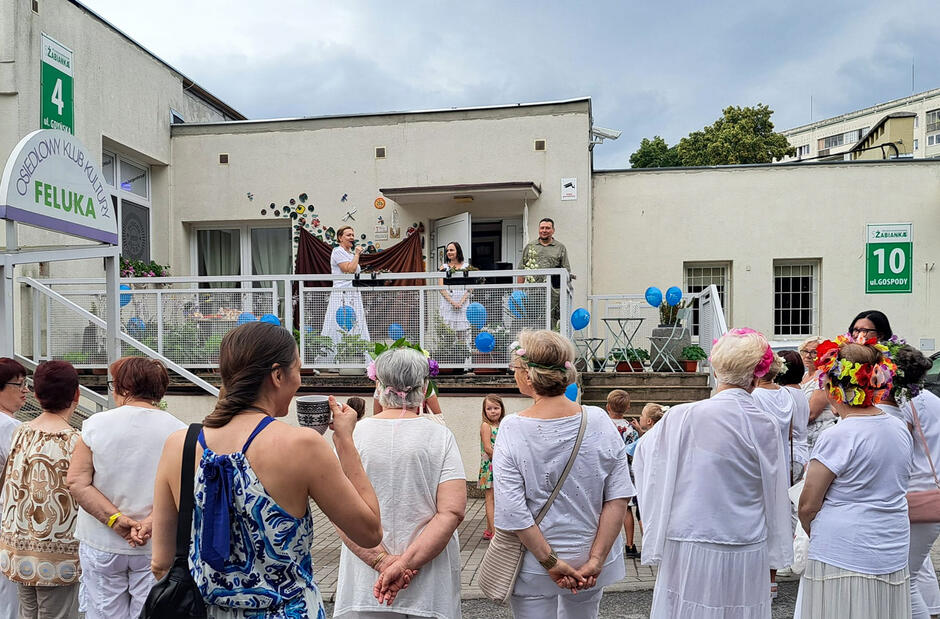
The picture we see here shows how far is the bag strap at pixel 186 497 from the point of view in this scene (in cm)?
207

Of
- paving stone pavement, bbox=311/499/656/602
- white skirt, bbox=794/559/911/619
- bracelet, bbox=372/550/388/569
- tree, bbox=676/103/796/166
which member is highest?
tree, bbox=676/103/796/166

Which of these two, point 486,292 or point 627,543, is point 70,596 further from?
point 486,292

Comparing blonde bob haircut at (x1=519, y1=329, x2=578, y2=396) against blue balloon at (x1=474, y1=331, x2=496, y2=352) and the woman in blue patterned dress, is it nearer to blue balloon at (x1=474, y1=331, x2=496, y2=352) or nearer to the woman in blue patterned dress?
the woman in blue patterned dress

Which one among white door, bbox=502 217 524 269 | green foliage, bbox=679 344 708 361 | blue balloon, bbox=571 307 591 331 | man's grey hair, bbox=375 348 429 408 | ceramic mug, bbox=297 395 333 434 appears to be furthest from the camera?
white door, bbox=502 217 524 269

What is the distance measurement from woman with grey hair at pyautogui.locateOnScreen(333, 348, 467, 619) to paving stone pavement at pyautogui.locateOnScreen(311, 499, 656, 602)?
2.02m

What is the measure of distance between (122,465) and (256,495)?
177 cm

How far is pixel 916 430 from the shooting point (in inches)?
150

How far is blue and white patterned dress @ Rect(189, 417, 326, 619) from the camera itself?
2033 mm

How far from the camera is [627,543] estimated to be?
6238 millimetres

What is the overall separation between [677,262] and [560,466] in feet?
35.6

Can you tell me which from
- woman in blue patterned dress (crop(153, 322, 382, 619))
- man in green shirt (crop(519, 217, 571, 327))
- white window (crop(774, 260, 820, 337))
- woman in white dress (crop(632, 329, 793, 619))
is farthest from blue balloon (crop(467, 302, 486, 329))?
white window (crop(774, 260, 820, 337))

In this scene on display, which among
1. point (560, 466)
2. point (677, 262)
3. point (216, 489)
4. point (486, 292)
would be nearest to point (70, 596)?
point (216, 489)

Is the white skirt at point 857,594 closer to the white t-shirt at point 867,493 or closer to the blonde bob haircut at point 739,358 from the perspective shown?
the white t-shirt at point 867,493

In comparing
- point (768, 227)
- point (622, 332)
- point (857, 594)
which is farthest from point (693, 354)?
point (857, 594)
